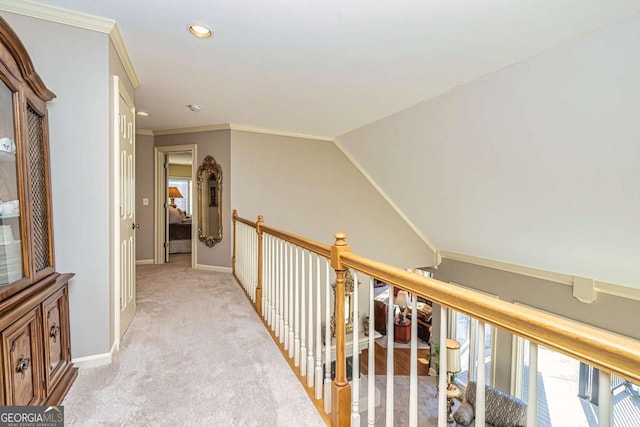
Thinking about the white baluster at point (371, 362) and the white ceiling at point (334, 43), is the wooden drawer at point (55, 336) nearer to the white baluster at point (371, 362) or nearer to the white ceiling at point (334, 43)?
the white baluster at point (371, 362)

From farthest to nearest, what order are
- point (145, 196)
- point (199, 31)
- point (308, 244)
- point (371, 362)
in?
1. point (145, 196)
2. point (199, 31)
3. point (308, 244)
4. point (371, 362)

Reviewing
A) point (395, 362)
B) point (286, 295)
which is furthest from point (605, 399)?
point (395, 362)

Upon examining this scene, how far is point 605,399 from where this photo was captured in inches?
22.8

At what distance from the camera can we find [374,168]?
496 cm

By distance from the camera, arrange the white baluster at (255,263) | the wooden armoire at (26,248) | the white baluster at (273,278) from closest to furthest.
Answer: the wooden armoire at (26,248) < the white baluster at (273,278) < the white baluster at (255,263)

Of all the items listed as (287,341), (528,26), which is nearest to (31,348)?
(287,341)

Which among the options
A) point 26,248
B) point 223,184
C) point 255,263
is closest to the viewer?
point 26,248

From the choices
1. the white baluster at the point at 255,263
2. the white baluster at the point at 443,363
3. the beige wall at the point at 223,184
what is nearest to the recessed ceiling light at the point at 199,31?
the white baluster at the point at 255,263

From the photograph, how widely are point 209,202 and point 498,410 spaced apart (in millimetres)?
4605

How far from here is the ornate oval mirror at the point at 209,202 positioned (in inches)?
182

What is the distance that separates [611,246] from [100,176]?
14.5 ft

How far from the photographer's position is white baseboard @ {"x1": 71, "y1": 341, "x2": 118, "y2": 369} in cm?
186

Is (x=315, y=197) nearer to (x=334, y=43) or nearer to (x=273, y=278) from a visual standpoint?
(x=273, y=278)

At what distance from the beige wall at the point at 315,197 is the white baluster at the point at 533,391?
4.23 metres
